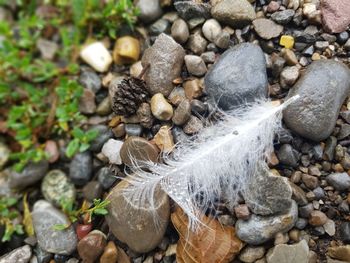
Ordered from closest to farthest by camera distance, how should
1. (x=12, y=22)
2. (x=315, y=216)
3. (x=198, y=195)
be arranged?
(x=315, y=216)
(x=198, y=195)
(x=12, y=22)

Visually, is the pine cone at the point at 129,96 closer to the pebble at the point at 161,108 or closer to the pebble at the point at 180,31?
the pebble at the point at 161,108

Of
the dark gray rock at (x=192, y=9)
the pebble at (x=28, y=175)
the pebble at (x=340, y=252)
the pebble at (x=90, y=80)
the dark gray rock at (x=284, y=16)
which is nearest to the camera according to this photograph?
the pebble at (x=340, y=252)

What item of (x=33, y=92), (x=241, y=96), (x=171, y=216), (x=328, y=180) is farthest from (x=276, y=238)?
(x=33, y=92)

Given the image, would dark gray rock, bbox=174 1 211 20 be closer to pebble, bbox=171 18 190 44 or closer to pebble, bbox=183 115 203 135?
pebble, bbox=171 18 190 44

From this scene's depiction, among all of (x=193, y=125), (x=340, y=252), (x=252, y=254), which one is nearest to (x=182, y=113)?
(x=193, y=125)

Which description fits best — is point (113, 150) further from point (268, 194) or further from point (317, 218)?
point (317, 218)

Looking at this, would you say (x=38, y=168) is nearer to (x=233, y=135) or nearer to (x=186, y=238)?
(x=186, y=238)

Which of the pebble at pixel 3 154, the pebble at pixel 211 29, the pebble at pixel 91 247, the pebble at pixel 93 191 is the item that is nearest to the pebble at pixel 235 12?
the pebble at pixel 211 29
